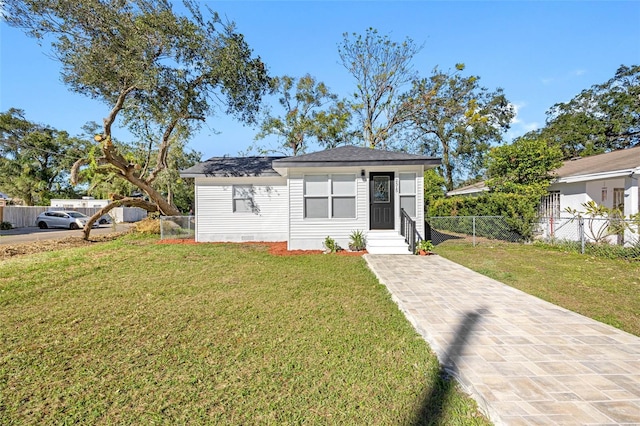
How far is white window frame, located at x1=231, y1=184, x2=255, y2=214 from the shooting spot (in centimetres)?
1127

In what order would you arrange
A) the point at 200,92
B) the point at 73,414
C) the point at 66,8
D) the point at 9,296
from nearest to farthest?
the point at 73,414
the point at 9,296
the point at 66,8
the point at 200,92

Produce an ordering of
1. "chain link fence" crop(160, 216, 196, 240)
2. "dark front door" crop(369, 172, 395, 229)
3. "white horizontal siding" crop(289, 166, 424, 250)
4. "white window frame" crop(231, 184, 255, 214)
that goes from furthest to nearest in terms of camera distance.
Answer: "chain link fence" crop(160, 216, 196, 240) → "white window frame" crop(231, 184, 255, 214) → "dark front door" crop(369, 172, 395, 229) → "white horizontal siding" crop(289, 166, 424, 250)

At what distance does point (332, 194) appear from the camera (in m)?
9.09

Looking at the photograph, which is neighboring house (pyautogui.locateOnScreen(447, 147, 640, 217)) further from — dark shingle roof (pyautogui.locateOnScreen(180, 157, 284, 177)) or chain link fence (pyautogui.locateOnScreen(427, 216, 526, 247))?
dark shingle roof (pyautogui.locateOnScreen(180, 157, 284, 177))

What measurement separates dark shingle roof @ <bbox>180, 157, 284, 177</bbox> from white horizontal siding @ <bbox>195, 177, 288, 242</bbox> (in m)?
0.24

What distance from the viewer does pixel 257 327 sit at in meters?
3.57

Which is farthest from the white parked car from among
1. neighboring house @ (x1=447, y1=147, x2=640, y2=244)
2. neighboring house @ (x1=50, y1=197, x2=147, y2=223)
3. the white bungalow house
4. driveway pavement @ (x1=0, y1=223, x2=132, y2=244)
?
neighboring house @ (x1=447, y1=147, x2=640, y2=244)

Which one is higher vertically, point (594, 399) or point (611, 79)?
point (611, 79)

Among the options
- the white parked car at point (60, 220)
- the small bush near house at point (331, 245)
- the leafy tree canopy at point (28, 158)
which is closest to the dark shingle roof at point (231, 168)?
the small bush near house at point (331, 245)

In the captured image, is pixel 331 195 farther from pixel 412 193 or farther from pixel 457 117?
pixel 457 117

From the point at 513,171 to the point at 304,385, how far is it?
12313 millimetres

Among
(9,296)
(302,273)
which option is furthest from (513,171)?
(9,296)

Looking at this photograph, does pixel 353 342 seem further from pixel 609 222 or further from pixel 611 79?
pixel 611 79

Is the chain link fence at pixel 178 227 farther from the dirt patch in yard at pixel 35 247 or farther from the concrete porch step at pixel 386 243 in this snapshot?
the concrete porch step at pixel 386 243
